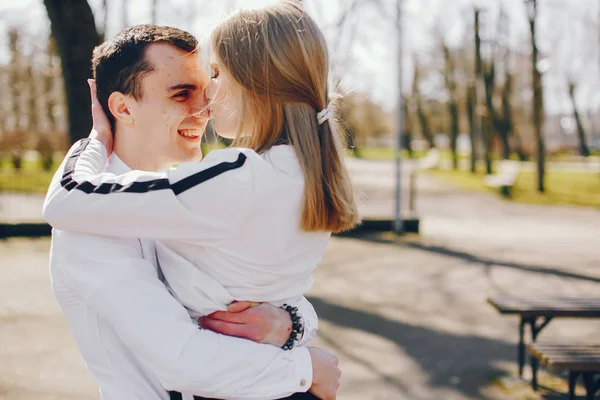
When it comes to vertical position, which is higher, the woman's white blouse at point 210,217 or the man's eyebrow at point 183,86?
the man's eyebrow at point 183,86

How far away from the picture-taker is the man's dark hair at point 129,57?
1965mm

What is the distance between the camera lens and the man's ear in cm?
199

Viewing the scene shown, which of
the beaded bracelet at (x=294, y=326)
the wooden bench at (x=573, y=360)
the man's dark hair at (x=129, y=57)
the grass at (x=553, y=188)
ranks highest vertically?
the man's dark hair at (x=129, y=57)

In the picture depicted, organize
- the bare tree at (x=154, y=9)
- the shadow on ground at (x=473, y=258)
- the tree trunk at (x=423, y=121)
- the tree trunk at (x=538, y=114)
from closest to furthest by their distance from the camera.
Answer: the shadow on ground at (x=473, y=258)
the bare tree at (x=154, y=9)
the tree trunk at (x=538, y=114)
the tree trunk at (x=423, y=121)

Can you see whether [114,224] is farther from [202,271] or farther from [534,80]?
[534,80]

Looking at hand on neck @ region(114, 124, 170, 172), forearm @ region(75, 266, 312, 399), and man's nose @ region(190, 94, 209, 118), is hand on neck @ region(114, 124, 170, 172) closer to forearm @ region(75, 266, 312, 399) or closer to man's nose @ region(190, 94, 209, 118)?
man's nose @ region(190, 94, 209, 118)

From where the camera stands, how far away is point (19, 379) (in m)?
5.16

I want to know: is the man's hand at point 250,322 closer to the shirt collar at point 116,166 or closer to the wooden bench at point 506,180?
the shirt collar at point 116,166

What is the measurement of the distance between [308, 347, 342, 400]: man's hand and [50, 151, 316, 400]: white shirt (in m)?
0.08

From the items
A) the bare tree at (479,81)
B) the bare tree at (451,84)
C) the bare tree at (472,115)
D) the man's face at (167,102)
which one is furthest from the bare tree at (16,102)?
the man's face at (167,102)

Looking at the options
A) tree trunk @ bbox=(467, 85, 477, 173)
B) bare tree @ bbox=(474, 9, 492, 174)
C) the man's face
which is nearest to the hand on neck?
the man's face

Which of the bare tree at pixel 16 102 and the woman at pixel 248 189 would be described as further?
the bare tree at pixel 16 102

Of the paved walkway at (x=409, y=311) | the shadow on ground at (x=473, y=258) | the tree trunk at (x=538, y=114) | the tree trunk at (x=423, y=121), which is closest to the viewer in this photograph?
the paved walkway at (x=409, y=311)

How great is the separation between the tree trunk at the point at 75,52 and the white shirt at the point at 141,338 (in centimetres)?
500
